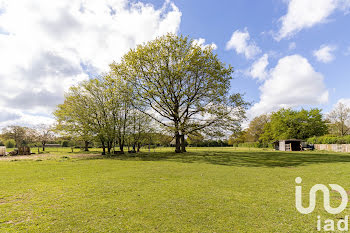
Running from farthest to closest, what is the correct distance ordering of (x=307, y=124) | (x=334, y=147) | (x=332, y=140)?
(x=307, y=124) → (x=332, y=140) → (x=334, y=147)

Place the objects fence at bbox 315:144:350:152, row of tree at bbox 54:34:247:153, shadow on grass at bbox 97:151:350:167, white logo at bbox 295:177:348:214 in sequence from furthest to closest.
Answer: fence at bbox 315:144:350:152, row of tree at bbox 54:34:247:153, shadow on grass at bbox 97:151:350:167, white logo at bbox 295:177:348:214

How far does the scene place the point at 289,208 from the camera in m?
6.38

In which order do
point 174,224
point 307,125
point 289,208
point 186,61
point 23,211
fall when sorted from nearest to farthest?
point 174,224, point 23,211, point 289,208, point 186,61, point 307,125

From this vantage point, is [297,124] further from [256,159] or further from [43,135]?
[43,135]

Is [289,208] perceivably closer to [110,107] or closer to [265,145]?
[110,107]

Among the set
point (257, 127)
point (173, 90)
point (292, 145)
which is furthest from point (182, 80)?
point (257, 127)

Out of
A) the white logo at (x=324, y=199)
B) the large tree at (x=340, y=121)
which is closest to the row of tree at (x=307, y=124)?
the large tree at (x=340, y=121)

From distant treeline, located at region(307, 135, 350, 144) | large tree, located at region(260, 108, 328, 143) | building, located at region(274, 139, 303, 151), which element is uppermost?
large tree, located at region(260, 108, 328, 143)

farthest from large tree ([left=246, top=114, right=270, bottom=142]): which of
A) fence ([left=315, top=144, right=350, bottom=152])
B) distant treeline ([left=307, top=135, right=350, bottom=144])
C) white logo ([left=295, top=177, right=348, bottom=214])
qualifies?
white logo ([left=295, top=177, right=348, bottom=214])

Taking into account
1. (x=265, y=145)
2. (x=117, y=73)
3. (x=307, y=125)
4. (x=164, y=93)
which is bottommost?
(x=265, y=145)

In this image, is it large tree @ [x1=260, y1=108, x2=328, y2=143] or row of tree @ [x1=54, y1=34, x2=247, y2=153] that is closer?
row of tree @ [x1=54, y1=34, x2=247, y2=153]

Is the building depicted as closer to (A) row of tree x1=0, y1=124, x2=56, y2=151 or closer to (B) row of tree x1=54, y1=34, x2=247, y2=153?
(B) row of tree x1=54, y1=34, x2=247, y2=153

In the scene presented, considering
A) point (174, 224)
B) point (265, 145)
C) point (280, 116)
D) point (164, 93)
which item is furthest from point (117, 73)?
point (265, 145)

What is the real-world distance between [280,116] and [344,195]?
6899 cm
